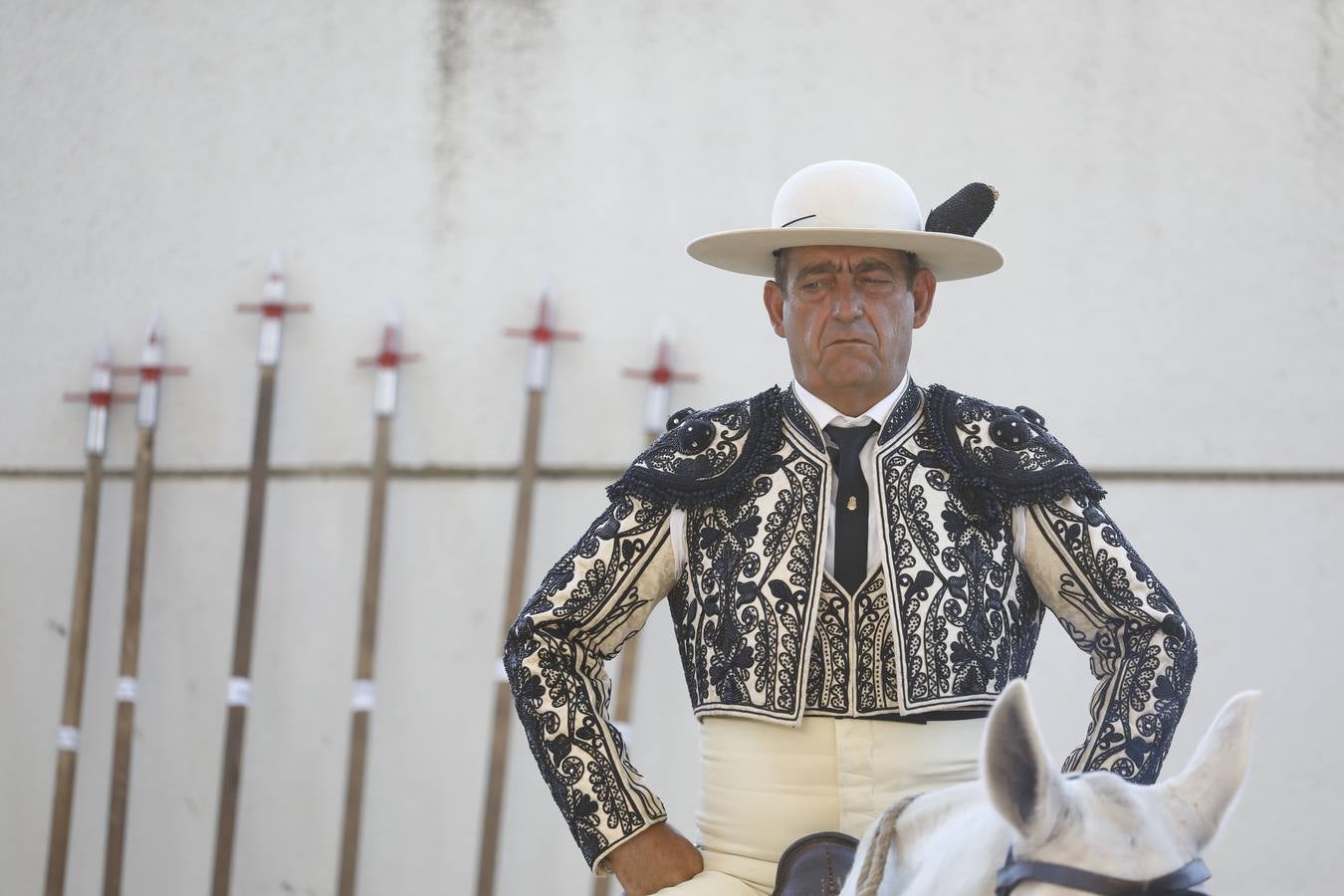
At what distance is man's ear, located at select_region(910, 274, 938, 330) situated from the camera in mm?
Answer: 1990

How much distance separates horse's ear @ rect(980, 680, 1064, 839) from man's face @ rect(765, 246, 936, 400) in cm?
82

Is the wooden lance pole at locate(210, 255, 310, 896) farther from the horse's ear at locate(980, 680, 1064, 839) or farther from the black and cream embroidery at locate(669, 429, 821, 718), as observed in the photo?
the horse's ear at locate(980, 680, 1064, 839)

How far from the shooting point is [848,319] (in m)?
1.89

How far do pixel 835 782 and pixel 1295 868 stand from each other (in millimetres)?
2492

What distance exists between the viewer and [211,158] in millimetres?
4516

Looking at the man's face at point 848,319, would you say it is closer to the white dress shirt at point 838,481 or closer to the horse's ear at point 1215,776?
the white dress shirt at point 838,481

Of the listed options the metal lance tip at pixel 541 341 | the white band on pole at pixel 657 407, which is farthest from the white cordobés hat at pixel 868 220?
the metal lance tip at pixel 541 341

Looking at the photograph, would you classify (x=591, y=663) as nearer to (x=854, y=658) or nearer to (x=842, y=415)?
(x=854, y=658)

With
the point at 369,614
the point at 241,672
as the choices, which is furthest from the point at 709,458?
the point at 241,672

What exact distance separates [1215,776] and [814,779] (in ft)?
2.15

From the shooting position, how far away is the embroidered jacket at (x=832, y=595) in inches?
71.0

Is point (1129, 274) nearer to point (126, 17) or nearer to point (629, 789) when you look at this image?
point (629, 789)

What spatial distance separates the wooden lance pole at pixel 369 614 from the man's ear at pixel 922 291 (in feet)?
8.04


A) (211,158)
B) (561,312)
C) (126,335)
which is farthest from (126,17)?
(561,312)
